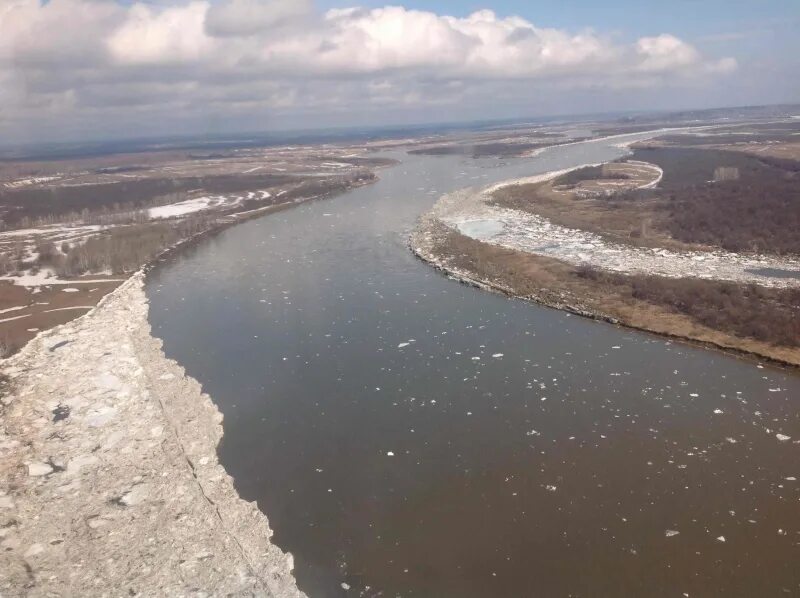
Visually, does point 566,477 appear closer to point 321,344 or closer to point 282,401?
point 282,401

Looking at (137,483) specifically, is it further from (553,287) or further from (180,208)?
(180,208)

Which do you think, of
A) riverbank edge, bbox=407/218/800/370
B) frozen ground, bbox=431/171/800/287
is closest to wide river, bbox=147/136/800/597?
riverbank edge, bbox=407/218/800/370

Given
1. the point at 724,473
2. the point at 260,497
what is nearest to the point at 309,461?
the point at 260,497

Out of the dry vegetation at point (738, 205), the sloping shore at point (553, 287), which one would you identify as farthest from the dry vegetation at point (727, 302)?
the dry vegetation at point (738, 205)

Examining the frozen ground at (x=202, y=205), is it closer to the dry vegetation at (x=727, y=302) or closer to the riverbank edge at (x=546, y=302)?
the riverbank edge at (x=546, y=302)

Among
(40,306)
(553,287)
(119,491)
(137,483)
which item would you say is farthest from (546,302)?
(40,306)
